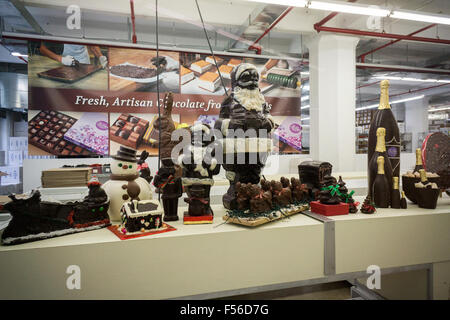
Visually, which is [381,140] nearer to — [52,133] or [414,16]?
[414,16]

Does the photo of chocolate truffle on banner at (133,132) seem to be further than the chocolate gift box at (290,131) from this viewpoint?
No

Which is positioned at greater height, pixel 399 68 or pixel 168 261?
pixel 399 68

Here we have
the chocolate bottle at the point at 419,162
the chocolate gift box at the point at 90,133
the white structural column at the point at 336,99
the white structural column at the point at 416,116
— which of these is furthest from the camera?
the white structural column at the point at 416,116

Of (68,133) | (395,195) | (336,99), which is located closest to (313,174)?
(395,195)

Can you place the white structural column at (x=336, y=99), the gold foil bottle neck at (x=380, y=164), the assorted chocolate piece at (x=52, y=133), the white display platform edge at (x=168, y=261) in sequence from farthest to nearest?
the white structural column at (x=336, y=99) → the assorted chocolate piece at (x=52, y=133) → the gold foil bottle neck at (x=380, y=164) → the white display platform edge at (x=168, y=261)

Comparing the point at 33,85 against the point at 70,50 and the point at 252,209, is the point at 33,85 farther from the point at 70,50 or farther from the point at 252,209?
the point at 252,209

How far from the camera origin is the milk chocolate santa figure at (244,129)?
1365 mm

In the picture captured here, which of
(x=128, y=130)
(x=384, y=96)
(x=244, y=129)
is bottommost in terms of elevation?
(x=244, y=129)

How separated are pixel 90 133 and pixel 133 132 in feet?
2.12

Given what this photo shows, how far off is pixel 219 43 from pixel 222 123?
13.9 ft

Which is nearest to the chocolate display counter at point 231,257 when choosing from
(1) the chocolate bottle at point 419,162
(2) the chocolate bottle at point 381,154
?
(2) the chocolate bottle at point 381,154

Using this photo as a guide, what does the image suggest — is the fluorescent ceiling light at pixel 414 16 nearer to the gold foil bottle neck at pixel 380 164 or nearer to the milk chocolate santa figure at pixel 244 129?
the gold foil bottle neck at pixel 380 164

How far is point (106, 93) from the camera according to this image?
14.1 ft

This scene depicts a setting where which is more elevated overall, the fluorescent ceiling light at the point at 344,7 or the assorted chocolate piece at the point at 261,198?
the fluorescent ceiling light at the point at 344,7
